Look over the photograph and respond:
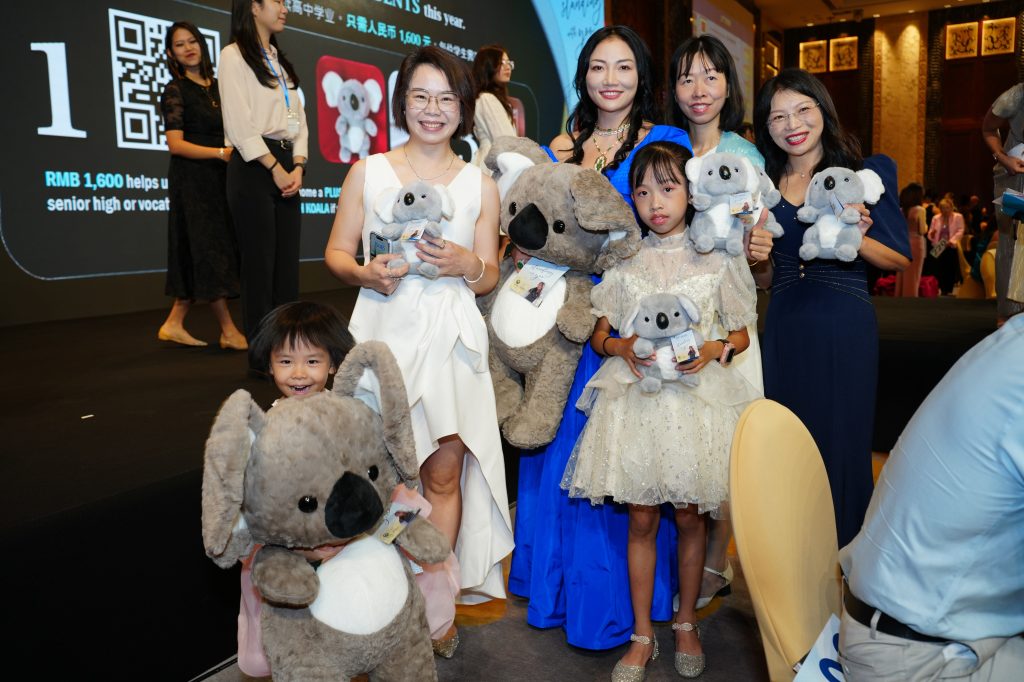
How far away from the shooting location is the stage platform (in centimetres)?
185

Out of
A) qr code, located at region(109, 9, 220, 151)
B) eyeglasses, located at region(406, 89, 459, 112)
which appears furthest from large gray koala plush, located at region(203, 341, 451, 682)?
qr code, located at region(109, 9, 220, 151)

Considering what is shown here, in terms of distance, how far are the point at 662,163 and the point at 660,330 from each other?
17.7 inches

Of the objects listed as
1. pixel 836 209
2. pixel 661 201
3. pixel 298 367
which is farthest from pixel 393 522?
pixel 836 209

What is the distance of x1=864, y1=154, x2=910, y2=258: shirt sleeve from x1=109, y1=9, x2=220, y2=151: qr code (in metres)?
4.46

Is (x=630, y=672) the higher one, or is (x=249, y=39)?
(x=249, y=39)

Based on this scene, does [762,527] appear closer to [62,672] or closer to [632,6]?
[62,672]

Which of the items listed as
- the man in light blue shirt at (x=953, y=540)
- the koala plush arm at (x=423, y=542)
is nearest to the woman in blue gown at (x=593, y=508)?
the koala plush arm at (x=423, y=542)

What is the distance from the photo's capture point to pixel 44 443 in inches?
100.0

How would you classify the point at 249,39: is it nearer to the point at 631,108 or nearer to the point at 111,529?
the point at 631,108

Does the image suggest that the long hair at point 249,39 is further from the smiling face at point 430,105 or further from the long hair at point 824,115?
the long hair at point 824,115

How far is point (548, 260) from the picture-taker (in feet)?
7.50

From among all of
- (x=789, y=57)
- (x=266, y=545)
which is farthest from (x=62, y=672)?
(x=789, y=57)

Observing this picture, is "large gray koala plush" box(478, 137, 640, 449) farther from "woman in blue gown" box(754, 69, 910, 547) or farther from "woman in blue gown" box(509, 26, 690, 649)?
"woman in blue gown" box(754, 69, 910, 547)

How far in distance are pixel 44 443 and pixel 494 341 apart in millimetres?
1375
